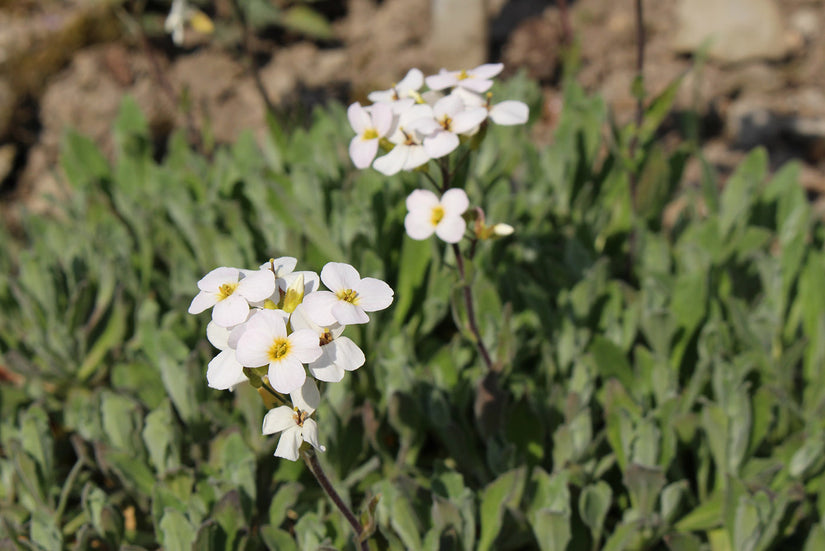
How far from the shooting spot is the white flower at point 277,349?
5.30ft

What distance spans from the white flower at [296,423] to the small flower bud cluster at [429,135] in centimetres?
54

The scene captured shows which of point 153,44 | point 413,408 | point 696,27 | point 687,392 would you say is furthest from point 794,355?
point 153,44

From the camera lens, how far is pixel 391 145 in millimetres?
2203

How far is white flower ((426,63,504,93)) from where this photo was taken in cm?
227

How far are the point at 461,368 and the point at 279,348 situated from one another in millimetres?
1474

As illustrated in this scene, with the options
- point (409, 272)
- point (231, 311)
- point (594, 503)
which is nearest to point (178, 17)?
point (409, 272)

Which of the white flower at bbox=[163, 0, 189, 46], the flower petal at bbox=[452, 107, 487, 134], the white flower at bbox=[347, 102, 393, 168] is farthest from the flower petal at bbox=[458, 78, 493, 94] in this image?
the white flower at bbox=[163, 0, 189, 46]

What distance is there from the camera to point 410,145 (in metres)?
2.12

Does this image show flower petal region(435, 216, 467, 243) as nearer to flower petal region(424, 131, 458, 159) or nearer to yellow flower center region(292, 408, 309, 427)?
flower petal region(424, 131, 458, 159)

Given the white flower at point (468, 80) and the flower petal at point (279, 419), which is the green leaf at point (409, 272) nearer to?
the white flower at point (468, 80)

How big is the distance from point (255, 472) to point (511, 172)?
186 cm

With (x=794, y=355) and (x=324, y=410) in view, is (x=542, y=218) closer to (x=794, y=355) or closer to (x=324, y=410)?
(x=794, y=355)

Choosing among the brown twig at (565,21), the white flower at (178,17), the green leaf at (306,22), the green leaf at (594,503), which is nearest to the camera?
the green leaf at (594,503)

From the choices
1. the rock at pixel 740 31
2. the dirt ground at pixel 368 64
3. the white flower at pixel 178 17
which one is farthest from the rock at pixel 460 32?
the white flower at pixel 178 17
